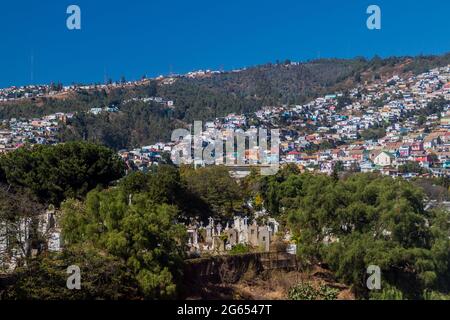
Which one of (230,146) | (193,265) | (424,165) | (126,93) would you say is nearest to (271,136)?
(230,146)

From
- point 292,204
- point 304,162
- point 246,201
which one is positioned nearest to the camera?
point 292,204

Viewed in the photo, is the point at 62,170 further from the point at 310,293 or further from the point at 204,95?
the point at 204,95

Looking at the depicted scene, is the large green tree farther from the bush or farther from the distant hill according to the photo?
the distant hill

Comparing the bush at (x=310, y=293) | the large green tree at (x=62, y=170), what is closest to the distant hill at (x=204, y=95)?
the large green tree at (x=62, y=170)

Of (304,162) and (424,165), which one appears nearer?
(424,165)

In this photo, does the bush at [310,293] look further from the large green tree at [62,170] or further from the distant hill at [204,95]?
the distant hill at [204,95]

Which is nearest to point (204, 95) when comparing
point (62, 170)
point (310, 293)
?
point (62, 170)

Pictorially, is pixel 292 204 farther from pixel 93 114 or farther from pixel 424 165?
pixel 93 114

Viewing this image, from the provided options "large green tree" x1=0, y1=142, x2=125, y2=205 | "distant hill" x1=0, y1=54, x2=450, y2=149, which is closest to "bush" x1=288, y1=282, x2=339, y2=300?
"large green tree" x1=0, y1=142, x2=125, y2=205
